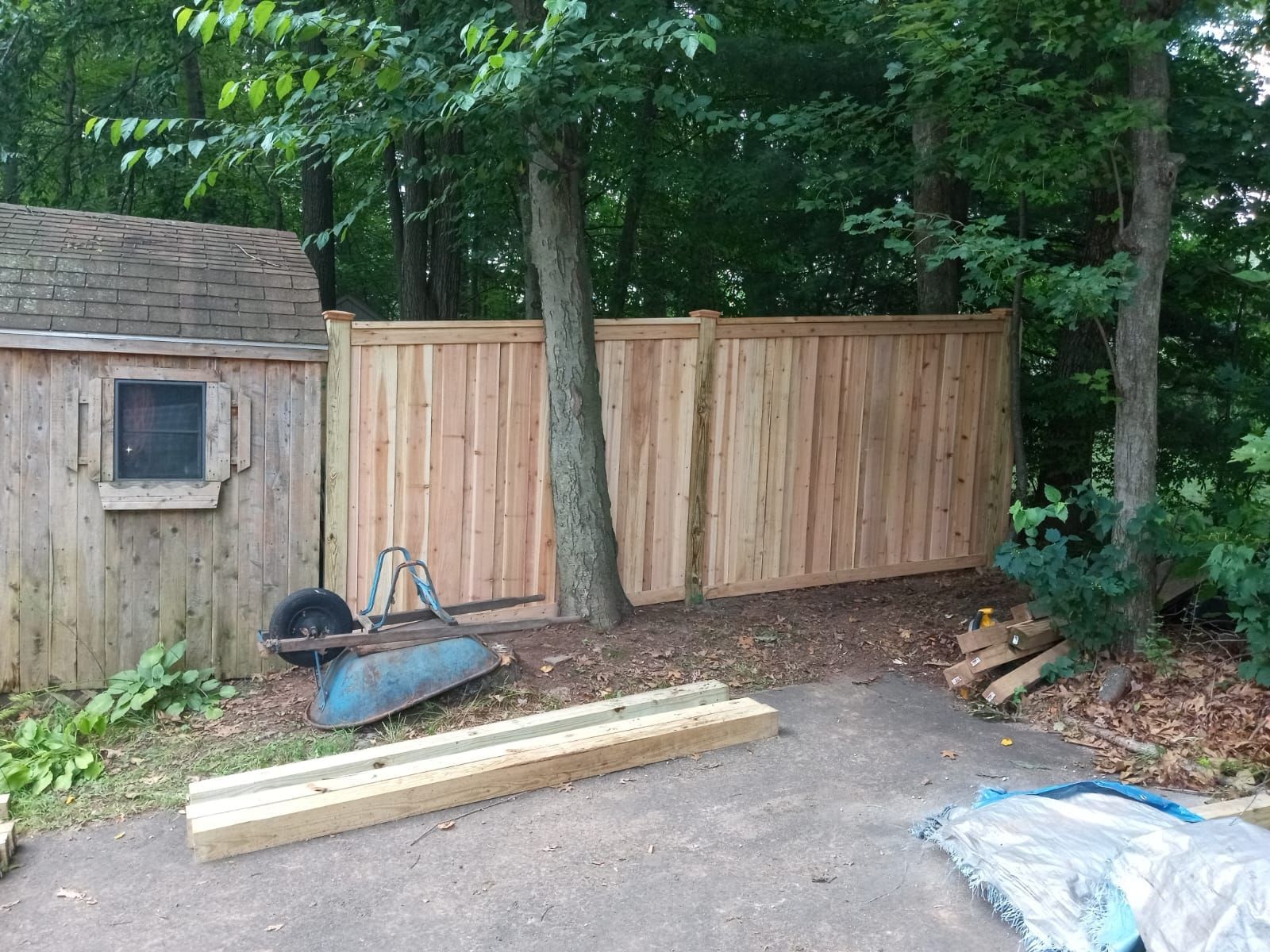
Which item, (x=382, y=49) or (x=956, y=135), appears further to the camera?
(x=956, y=135)

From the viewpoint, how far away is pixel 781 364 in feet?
24.1

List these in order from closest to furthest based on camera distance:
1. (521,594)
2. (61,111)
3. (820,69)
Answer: (521,594), (820,69), (61,111)

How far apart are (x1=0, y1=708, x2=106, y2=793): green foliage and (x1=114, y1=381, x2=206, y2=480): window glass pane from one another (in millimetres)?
1392

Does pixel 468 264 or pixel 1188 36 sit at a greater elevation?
pixel 1188 36

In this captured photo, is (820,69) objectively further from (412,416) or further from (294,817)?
(294,817)

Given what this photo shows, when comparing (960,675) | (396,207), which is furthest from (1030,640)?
(396,207)

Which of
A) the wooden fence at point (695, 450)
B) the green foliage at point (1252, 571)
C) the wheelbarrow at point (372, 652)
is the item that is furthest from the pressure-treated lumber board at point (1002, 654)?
the wheelbarrow at point (372, 652)

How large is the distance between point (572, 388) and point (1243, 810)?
4095mm

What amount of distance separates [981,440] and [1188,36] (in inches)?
123

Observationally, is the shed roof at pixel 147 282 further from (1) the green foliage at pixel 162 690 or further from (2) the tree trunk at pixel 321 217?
(2) the tree trunk at pixel 321 217

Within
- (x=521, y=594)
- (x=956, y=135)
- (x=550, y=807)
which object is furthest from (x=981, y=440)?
(x=550, y=807)

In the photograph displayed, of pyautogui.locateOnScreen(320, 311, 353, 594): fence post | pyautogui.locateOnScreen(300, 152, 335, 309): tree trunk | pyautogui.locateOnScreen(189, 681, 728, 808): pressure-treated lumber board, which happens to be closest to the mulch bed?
pyautogui.locateOnScreen(189, 681, 728, 808): pressure-treated lumber board

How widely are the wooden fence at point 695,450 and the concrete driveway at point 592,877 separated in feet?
7.53

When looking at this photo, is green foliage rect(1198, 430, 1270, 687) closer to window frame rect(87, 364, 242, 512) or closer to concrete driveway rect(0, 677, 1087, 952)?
concrete driveway rect(0, 677, 1087, 952)
